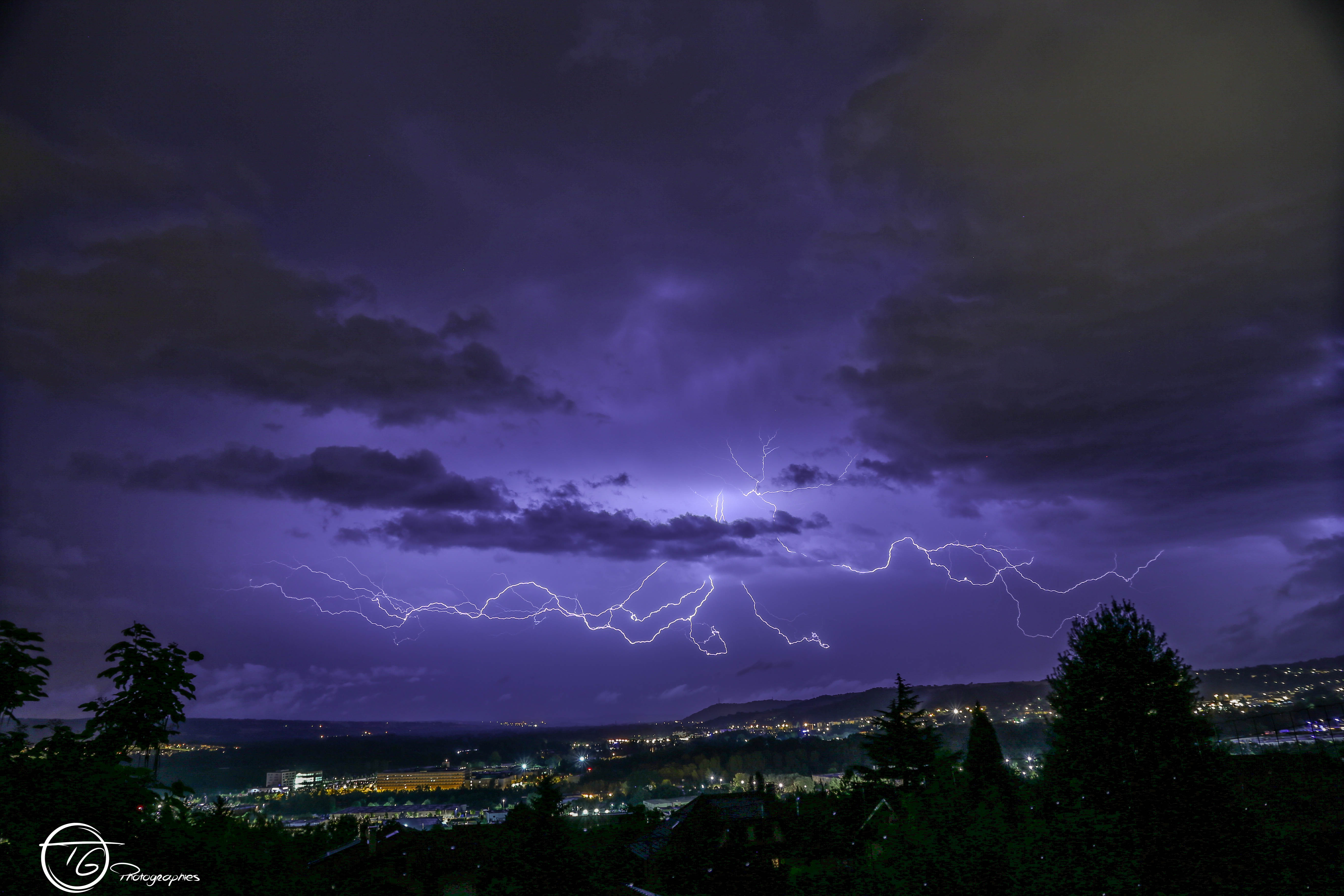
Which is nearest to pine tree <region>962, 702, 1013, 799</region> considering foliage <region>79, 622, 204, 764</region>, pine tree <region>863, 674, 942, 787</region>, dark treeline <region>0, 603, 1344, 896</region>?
pine tree <region>863, 674, 942, 787</region>

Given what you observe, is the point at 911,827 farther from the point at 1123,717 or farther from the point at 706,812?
the point at 706,812

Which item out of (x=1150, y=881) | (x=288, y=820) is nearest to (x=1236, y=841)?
(x=1150, y=881)

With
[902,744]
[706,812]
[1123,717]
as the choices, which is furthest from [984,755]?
[1123,717]

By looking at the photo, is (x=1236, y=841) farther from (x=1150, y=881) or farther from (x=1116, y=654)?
(x=1116, y=654)

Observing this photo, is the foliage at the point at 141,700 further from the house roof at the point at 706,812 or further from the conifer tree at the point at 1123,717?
the house roof at the point at 706,812

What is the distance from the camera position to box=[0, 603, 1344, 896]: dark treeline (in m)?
4.42

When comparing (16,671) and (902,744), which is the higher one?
(16,671)

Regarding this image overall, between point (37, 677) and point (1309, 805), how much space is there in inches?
973

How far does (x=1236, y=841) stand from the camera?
13.7 meters

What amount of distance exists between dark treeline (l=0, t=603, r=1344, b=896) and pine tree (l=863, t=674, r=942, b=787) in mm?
3350

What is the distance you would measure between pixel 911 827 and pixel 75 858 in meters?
12.5

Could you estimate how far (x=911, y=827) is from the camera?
39.9 ft

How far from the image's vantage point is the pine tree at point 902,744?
101 ft

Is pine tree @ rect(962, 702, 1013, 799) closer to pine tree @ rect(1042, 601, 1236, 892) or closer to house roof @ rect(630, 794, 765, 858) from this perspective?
house roof @ rect(630, 794, 765, 858)
